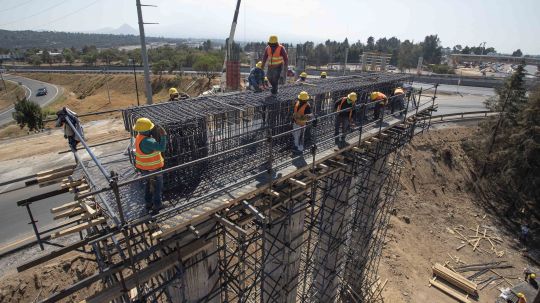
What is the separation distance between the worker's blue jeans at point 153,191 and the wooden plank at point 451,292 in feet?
63.2

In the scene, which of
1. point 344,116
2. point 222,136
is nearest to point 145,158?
point 222,136

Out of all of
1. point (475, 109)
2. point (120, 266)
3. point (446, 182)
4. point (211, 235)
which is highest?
point (120, 266)

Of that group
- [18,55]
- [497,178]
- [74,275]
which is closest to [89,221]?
[74,275]

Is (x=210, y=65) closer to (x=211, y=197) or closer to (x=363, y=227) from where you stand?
(x=363, y=227)

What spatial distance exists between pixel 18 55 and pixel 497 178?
178 m

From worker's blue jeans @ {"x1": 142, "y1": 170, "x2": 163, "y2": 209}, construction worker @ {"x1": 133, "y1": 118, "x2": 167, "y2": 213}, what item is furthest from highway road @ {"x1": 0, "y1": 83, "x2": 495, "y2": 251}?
Result: construction worker @ {"x1": 133, "y1": 118, "x2": 167, "y2": 213}

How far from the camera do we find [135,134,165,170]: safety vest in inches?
244

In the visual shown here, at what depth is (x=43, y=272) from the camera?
11727 millimetres

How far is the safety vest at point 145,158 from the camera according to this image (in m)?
6.21

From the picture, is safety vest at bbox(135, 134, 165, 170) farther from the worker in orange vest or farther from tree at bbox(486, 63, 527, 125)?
tree at bbox(486, 63, 527, 125)

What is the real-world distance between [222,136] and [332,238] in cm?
655

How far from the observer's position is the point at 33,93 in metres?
68.5

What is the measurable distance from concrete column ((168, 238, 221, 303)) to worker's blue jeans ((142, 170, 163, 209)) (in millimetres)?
1509

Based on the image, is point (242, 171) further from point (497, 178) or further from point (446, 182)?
point (497, 178)
